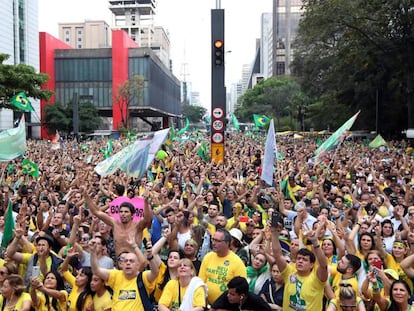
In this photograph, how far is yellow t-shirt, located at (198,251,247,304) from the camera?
200 inches

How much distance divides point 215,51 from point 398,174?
710 cm

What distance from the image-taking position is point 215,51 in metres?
17.6

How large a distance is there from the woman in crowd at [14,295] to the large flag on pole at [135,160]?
4523 millimetres

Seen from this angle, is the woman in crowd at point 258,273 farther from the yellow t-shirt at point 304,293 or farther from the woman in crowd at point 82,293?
the woman in crowd at point 82,293

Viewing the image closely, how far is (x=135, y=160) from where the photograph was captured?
954 centimetres

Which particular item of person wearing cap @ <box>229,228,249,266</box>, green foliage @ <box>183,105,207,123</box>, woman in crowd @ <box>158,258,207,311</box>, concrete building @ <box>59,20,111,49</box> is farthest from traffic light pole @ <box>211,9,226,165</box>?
green foliage @ <box>183,105,207,123</box>

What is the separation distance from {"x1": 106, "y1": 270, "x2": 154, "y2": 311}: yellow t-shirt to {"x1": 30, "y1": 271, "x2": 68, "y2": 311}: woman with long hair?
0.52m

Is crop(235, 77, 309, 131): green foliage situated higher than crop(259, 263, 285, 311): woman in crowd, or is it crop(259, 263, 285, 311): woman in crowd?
crop(235, 77, 309, 131): green foliage

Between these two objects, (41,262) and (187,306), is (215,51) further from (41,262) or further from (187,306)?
(187,306)

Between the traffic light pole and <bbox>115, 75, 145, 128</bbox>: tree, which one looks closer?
the traffic light pole

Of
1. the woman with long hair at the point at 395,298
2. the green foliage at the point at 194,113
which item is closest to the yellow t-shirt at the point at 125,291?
the woman with long hair at the point at 395,298

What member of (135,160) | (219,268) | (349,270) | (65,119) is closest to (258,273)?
(219,268)

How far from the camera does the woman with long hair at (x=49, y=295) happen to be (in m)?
5.08

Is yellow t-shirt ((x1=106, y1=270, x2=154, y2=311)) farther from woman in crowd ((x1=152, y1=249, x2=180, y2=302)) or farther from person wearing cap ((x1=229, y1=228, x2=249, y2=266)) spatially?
person wearing cap ((x1=229, y1=228, x2=249, y2=266))
